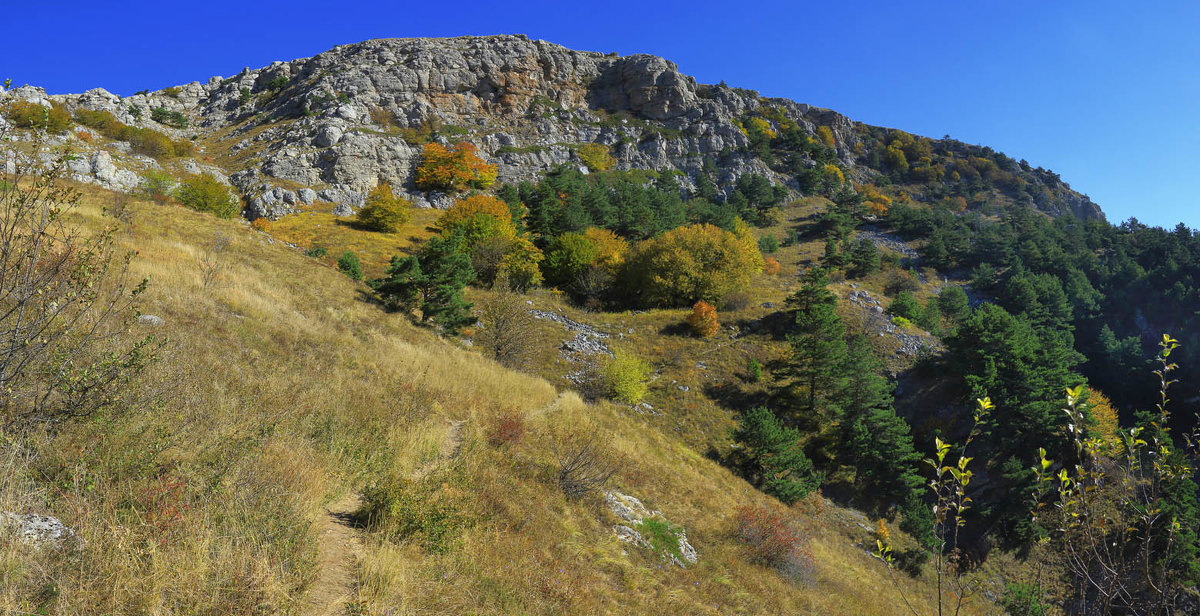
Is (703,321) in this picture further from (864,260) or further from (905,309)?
(864,260)

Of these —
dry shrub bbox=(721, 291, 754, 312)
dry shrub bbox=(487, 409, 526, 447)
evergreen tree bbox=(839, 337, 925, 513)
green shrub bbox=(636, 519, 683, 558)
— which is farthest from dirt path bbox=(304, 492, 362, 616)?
dry shrub bbox=(721, 291, 754, 312)

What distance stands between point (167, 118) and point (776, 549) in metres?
94.8

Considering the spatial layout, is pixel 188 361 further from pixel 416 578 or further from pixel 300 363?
pixel 416 578

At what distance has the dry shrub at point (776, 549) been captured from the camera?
889 centimetres


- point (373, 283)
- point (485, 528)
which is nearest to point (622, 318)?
point (373, 283)

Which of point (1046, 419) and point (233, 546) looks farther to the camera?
point (1046, 419)

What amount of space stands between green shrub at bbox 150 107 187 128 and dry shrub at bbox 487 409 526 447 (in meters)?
88.6

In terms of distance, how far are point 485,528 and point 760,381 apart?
87.3 feet

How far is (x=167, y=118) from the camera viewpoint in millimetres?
68062

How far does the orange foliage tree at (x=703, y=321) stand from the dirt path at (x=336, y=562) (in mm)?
30289

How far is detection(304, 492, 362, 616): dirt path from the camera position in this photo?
341 cm

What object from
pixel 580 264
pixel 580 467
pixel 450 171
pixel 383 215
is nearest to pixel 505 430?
pixel 580 467

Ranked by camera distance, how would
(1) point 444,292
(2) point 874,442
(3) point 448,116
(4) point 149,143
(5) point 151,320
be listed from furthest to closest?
(3) point 448,116 → (4) point 149,143 → (2) point 874,442 → (1) point 444,292 → (5) point 151,320

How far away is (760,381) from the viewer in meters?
29.2
